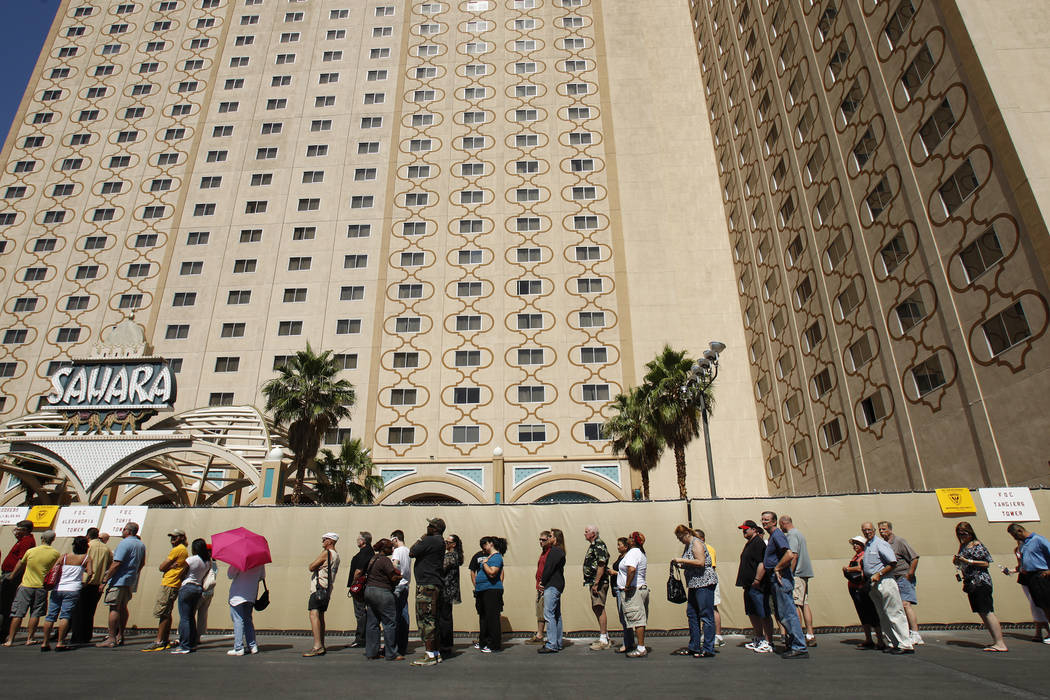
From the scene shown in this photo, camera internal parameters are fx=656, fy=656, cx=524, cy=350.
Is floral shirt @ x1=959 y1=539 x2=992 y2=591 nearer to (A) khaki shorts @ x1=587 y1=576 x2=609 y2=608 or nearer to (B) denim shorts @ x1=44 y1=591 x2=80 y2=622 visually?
(A) khaki shorts @ x1=587 y1=576 x2=609 y2=608

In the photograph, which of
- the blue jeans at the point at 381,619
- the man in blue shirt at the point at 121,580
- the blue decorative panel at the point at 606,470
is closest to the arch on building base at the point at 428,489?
the blue decorative panel at the point at 606,470

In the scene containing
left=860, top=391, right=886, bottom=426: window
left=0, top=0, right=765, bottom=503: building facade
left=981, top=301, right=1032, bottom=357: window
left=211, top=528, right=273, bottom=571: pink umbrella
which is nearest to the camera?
left=211, top=528, right=273, bottom=571: pink umbrella

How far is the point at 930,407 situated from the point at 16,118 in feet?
207

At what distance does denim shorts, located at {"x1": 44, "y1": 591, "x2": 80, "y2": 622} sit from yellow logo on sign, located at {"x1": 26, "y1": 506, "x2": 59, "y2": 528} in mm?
5986

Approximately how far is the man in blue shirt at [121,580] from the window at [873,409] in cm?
2488

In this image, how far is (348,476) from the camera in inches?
1326

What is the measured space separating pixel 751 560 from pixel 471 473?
2851cm

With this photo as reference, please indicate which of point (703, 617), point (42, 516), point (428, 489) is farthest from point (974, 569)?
point (428, 489)

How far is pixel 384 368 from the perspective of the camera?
40312 mm

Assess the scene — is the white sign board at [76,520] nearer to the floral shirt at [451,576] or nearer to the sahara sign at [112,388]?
the floral shirt at [451,576]

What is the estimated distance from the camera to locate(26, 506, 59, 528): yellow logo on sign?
15906 mm

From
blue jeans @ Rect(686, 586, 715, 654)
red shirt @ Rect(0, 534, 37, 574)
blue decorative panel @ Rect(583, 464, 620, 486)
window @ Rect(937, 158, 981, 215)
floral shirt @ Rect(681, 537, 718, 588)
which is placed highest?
window @ Rect(937, 158, 981, 215)

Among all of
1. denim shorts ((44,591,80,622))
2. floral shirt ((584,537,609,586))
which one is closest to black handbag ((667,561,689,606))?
floral shirt ((584,537,609,586))

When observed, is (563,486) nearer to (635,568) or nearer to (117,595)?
(635,568)
